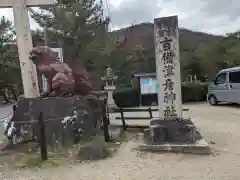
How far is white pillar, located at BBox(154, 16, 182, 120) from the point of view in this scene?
19.3 feet

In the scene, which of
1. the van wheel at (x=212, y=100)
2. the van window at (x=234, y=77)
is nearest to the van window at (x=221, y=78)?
the van window at (x=234, y=77)

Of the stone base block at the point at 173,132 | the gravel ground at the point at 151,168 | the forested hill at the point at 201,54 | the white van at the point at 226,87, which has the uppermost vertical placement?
the forested hill at the point at 201,54

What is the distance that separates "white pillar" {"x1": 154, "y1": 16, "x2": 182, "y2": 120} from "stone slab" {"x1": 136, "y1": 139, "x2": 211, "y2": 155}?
2.31ft

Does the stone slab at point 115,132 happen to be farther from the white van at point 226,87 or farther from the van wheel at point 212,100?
the van wheel at point 212,100

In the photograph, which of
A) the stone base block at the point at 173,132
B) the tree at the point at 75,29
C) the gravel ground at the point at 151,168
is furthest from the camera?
the tree at the point at 75,29

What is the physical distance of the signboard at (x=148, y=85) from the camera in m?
16.1

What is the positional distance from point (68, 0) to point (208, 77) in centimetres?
1228

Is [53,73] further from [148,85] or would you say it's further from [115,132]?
[148,85]

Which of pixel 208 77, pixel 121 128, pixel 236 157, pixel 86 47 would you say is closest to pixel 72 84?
pixel 121 128

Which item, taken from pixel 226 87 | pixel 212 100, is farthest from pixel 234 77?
pixel 212 100

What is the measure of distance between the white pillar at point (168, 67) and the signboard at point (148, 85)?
1008cm

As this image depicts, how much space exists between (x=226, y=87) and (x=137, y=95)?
5392 mm

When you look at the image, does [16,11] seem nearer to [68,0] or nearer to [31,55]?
[31,55]

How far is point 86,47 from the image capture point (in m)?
19.4
